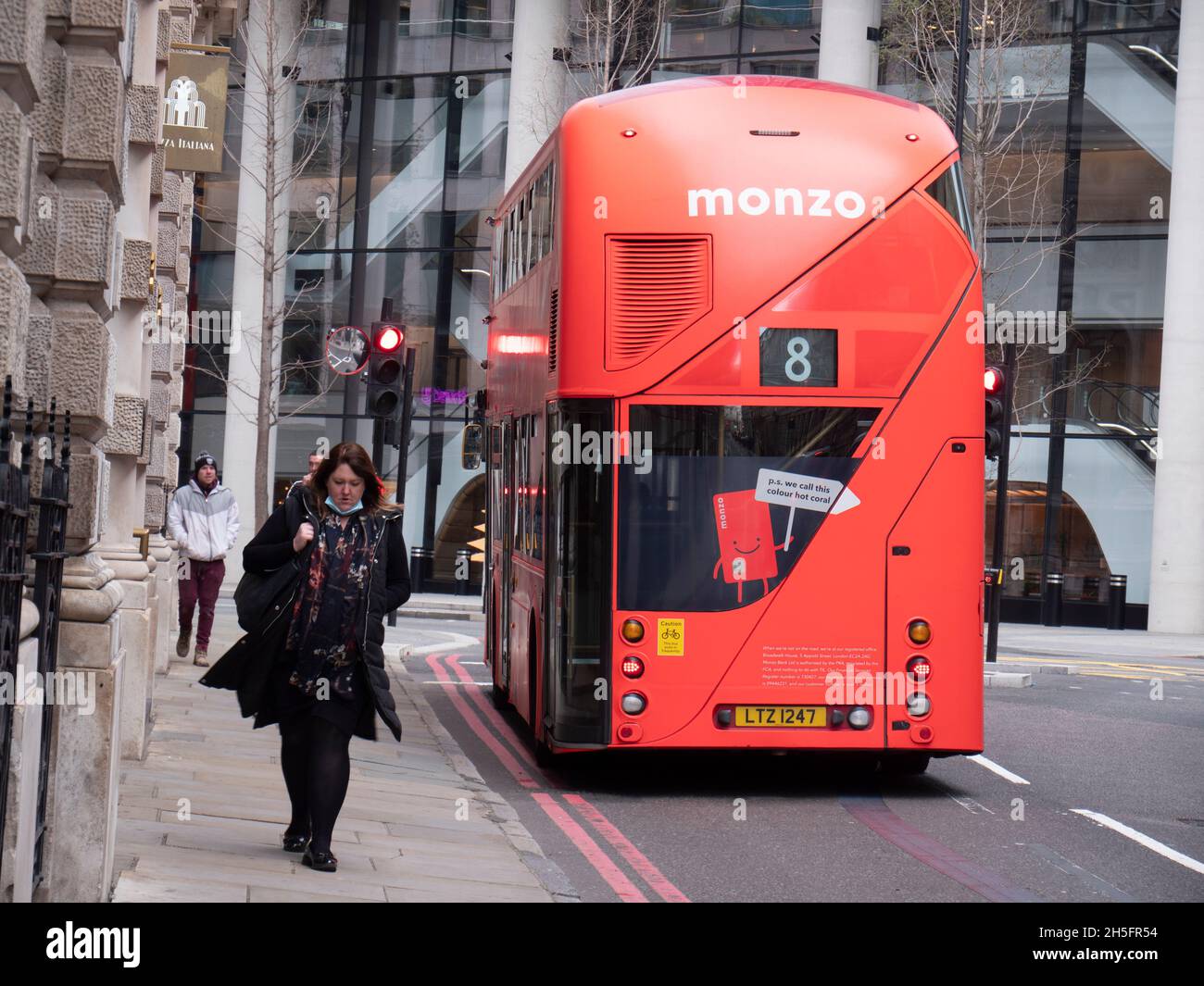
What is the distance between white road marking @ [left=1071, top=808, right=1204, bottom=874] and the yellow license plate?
1.77 meters

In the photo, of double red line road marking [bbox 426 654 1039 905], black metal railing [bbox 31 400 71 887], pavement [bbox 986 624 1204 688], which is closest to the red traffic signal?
double red line road marking [bbox 426 654 1039 905]

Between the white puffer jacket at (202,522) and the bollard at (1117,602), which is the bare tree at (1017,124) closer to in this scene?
the bollard at (1117,602)

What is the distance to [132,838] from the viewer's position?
25.1 ft

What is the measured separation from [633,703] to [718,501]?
1.26 meters

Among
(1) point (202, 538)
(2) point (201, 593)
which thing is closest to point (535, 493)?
(1) point (202, 538)

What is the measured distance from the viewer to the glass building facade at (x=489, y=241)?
31.6 metres

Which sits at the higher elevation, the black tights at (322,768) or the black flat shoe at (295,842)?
the black tights at (322,768)

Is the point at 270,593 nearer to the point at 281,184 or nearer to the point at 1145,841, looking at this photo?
the point at 1145,841

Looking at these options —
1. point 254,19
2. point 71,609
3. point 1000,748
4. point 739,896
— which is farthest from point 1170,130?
point 71,609

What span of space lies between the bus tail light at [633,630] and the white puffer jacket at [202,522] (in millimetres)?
6359

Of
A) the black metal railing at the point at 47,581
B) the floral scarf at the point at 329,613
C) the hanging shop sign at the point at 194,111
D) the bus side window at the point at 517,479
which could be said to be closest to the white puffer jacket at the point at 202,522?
the hanging shop sign at the point at 194,111

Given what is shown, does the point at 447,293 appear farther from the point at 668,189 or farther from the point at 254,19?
the point at 668,189

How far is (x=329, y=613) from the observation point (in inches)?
287

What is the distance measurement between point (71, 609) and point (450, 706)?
31.8 ft
